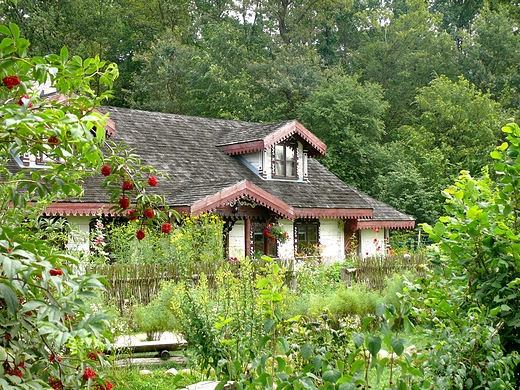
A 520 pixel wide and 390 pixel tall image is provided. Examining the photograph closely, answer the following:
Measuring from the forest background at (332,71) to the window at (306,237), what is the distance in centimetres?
770

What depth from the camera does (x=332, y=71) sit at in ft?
133

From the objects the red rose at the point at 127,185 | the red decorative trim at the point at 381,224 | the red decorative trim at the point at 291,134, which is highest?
the red decorative trim at the point at 291,134

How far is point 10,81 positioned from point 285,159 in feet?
70.8

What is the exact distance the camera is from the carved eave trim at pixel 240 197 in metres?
18.3

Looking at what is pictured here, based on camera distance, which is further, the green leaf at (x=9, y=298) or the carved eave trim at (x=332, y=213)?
the carved eave trim at (x=332, y=213)

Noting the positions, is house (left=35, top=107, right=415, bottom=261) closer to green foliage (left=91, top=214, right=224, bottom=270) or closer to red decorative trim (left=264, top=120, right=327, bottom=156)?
red decorative trim (left=264, top=120, right=327, bottom=156)

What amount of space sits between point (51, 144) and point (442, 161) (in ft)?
108

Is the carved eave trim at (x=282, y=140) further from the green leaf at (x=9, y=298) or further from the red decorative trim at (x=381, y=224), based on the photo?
the green leaf at (x=9, y=298)

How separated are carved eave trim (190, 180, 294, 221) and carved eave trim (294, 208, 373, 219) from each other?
1.06m

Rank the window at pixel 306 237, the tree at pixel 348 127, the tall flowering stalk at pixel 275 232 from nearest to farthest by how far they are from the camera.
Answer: the tall flowering stalk at pixel 275 232 < the window at pixel 306 237 < the tree at pixel 348 127

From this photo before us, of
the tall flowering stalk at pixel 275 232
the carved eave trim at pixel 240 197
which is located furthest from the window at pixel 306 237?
the carved eave trim at pixel 240 197

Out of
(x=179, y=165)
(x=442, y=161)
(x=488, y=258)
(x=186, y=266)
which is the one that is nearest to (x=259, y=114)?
(x=442, y=161)

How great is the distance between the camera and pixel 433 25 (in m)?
48.1

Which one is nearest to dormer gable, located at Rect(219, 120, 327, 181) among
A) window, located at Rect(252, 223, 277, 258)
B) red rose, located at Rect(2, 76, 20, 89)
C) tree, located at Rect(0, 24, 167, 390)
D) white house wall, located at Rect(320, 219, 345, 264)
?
white house wall, located at Rect(320, 219, 345, 264)
